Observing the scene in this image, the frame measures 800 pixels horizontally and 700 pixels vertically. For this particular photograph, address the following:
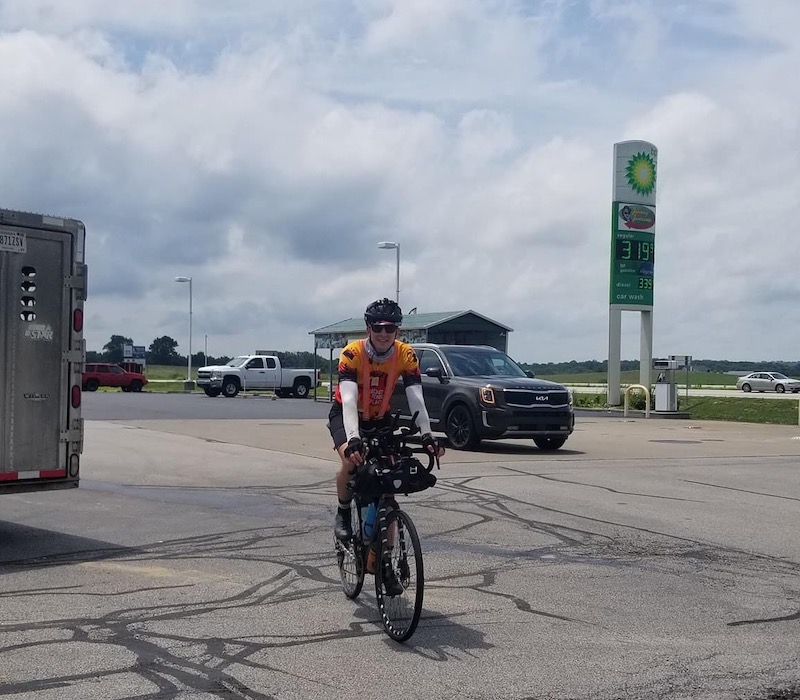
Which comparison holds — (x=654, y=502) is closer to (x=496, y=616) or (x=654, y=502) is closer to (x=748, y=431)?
(x=496, y=616)

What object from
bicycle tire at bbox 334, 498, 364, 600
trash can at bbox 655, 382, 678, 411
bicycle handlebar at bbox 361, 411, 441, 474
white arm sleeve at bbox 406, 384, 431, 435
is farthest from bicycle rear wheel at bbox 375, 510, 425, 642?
trash can at bbox 655, 382, 678, 411

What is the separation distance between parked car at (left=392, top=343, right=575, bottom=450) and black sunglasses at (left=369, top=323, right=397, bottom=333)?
1095 centimetres

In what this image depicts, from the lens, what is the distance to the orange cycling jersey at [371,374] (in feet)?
21.7

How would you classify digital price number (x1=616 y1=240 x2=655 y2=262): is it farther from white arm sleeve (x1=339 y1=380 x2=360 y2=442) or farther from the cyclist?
white arm sleeve (x1=339 y1=380 x2=360 y2=442)

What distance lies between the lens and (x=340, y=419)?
6.80 meters

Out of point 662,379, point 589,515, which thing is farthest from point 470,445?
point 662,379

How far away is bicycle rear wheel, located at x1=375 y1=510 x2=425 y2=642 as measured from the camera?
5891mm

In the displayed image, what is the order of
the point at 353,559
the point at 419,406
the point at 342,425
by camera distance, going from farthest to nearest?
the point at 353,559 < the point at 342,425 < the point at 419,406

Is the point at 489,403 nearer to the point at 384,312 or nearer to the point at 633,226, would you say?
the point at 384,312

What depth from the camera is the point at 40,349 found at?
9.44 metres

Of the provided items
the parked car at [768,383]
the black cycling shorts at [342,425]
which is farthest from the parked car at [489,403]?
the parked car at [768,383]

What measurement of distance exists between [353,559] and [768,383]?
2644 inches

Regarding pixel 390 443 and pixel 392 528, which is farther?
pixel 390 443

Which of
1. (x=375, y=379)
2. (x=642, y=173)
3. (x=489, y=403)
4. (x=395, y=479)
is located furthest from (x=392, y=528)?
(x=642, y=173)
